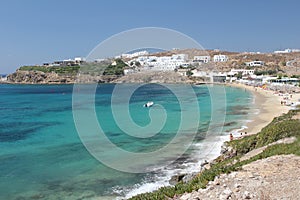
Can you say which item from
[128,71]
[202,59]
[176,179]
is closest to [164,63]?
[202,59]

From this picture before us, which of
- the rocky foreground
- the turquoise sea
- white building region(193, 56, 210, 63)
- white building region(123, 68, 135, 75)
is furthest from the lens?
white building region(193, 56, 210, 63)

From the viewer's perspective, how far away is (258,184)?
6.61 meters

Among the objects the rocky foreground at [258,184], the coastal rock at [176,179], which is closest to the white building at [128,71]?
the coastal rock at [176,179]

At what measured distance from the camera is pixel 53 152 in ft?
65.7

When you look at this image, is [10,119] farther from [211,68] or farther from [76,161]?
[211,68]

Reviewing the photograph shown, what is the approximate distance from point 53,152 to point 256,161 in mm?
14795

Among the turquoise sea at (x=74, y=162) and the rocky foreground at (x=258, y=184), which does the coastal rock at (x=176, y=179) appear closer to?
the turquoise sea at (x=74, y=162)

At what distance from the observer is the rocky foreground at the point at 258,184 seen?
6.14 metres

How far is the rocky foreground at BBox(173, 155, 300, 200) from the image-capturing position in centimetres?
614

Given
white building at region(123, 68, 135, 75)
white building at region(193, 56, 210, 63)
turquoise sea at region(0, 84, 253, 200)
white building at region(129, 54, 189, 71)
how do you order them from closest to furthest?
turquoise sea at region(0, 84, 253, 200), white building at region(123, 68, 135, 75), white building at region(129, 54, 189, 71), white building at region(193, 56, 210, 63)

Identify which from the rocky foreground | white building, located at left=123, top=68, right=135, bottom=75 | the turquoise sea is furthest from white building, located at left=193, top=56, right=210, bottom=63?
the rocky foreground

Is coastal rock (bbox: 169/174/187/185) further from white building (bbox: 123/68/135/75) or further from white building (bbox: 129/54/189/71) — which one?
white building (bbox: 129/54/189/71)

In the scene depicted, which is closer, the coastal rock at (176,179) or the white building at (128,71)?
the coastal rock at (176,179)

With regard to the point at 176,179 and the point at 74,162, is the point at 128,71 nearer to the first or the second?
the point at 74,162
